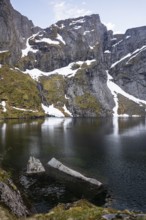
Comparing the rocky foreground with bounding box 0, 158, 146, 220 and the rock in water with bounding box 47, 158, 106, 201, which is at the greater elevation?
the rocky foreground with bounding box 0, 158, 146, 220

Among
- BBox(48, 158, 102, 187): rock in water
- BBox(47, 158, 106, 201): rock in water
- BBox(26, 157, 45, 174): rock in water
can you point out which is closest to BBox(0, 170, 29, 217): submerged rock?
BBox(47, 158, 106, 201): rock in water

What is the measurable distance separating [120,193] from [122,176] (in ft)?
39.7

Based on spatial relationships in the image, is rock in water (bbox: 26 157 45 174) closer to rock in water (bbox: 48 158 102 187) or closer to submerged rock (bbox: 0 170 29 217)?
rock in water (bbox: 48 158 102 187)

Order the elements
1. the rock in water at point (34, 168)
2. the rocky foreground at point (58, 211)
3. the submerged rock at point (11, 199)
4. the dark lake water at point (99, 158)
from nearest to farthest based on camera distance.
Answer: the rocky foreground at point (58, 211) → the submerged rock at point (11, 199) → the dark lake water at point (99, 158) → the rock in water at point (34, 168)

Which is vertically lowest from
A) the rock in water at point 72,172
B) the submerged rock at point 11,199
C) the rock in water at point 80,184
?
the rock in water at point 80,184

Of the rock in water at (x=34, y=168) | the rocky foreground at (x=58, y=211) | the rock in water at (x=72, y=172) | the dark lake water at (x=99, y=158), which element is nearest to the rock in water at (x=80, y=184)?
the rock in water at (x=72, y=172)

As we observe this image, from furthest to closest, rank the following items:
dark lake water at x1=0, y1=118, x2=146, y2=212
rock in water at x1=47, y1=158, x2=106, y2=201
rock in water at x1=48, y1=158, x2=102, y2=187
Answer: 1. rock in water at x1=48, y1=158, x2=102, y2=187
2. dark lake water at x1=0, y1=118, x2=146, y2=212
3. rock in water at x1=47, y1=158, x2=106, y2=201

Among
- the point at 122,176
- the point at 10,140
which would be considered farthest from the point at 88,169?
the point at 10,140

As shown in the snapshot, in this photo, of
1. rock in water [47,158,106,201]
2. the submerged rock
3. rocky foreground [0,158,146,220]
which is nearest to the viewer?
rocky foreground [0,158,146,220]

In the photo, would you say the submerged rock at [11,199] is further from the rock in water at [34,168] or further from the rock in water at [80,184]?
the rock in water at [34,168]

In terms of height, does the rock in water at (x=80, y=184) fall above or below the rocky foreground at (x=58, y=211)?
below

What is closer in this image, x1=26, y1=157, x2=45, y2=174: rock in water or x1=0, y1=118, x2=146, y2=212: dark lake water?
x1=0, y1=118, x2=146, y2=212: dark lake water

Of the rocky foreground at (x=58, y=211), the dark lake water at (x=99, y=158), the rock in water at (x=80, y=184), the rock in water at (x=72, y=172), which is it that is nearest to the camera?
the rocky foreground at (x=58, y=211)

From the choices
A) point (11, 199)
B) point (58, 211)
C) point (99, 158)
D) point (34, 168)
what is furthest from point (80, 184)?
point (58, 211)
